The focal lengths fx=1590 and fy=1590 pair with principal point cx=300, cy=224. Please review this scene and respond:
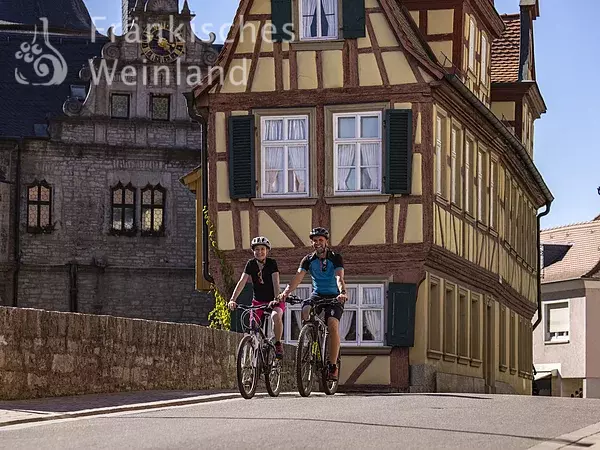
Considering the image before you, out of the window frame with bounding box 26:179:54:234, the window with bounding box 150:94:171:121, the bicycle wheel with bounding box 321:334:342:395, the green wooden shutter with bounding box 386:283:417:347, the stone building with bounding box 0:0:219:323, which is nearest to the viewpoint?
the bicycle wheel with bounding box 321:334:342:395

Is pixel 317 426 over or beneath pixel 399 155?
beneath

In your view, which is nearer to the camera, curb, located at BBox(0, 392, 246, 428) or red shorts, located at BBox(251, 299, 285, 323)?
curb, located at BBox(0, 392, 246, 428)

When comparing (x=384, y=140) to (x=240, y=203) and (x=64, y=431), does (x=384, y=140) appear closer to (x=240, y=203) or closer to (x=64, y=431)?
(x=240, y=203)

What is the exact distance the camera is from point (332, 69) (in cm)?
2775

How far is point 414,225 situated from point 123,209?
1939cm

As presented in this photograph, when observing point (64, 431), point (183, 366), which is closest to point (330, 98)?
point (183, 366)

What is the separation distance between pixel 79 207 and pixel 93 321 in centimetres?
2878

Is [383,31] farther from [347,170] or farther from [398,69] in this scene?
[347,170]

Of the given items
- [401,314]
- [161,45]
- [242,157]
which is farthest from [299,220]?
[161,45]

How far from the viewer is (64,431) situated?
11273mm

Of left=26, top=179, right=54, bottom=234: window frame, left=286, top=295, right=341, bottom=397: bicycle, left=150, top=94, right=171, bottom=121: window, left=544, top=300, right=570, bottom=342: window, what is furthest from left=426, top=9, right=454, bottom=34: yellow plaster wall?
left=544, top=300, right=570, bottom=342: window

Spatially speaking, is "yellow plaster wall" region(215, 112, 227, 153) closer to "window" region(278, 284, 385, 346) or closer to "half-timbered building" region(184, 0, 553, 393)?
"half-timbered building" region(184, 0, 553, 393)

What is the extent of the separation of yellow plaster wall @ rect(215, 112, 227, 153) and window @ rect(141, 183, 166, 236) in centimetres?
1757

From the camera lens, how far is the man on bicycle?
53.2 ft
